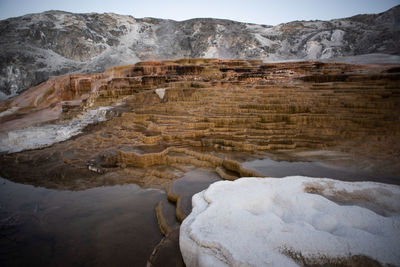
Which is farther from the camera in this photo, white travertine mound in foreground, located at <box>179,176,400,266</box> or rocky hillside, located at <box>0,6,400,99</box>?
rocky hillside, located at <box>0,6,400,99</box>

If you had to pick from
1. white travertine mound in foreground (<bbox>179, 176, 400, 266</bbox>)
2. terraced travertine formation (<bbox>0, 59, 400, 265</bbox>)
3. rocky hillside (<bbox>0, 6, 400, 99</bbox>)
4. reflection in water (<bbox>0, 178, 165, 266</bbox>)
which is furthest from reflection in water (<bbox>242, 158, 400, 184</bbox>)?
rocky hillside (<bbox>0, 6, 400, 99</bbox>)

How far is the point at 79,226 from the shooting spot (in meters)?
3.34

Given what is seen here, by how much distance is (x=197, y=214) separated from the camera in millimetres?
2100

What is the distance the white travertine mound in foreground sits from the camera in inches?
59.1

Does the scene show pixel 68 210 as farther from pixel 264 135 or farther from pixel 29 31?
pixel 29 31

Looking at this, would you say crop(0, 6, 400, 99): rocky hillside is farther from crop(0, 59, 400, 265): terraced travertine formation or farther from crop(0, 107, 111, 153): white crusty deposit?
crop(0, 107, 111, 153): white crusty deposit

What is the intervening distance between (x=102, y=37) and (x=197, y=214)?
1512 inches

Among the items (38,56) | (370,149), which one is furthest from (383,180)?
(38,56)

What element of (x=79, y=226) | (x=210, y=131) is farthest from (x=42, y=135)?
(x=79, y=226)

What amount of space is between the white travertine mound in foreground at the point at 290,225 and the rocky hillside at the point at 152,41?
27366mm

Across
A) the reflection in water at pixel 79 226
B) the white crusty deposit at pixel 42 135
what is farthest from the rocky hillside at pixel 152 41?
the reflection in water at pixel 79 226

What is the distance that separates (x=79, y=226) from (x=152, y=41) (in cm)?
3818

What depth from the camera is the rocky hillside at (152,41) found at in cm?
2516

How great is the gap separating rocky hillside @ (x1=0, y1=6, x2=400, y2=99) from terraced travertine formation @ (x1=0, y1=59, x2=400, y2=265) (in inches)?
772
